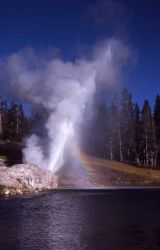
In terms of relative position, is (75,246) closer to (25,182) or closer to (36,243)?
(36,243)

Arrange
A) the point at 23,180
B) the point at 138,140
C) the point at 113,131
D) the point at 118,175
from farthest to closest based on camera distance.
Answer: the point at 138,140
the point at 113,131
the point at 118,175
the point at 23,180

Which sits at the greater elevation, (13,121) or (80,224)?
(13,121)

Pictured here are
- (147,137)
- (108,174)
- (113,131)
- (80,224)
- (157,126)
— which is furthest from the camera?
(157,126)

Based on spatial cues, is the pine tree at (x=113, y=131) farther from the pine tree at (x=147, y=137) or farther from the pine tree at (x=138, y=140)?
the pine tree at (x=147, y=137)

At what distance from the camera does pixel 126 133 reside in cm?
11069

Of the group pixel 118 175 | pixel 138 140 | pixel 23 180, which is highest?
pixel 138 140

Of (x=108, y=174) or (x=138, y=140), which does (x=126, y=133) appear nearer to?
(x=138, y=140)

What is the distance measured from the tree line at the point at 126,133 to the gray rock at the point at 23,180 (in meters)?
48.2

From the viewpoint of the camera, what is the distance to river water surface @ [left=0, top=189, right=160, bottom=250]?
888 inches

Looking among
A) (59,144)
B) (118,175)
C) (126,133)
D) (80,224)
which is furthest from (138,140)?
(80,224)

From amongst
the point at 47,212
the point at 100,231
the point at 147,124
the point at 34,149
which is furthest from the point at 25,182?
the point at 147,124

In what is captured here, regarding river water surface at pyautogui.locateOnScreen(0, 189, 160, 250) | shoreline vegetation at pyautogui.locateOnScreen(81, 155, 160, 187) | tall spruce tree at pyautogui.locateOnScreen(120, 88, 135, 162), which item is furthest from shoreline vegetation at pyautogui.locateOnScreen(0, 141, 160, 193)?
river water surface at pyautogui.locateOnScreen(0, 189, 160, 250)

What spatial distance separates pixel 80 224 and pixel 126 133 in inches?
3268

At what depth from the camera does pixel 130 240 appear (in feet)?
76.4
